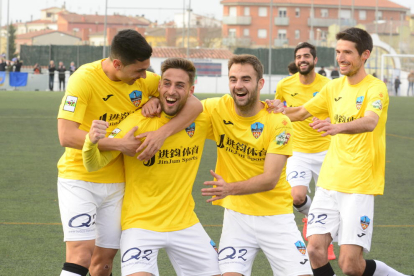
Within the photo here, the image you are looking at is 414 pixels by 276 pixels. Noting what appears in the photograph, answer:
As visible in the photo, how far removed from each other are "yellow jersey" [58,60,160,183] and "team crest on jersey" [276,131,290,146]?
3.53 ft

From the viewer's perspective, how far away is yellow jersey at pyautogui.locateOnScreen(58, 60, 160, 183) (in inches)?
191

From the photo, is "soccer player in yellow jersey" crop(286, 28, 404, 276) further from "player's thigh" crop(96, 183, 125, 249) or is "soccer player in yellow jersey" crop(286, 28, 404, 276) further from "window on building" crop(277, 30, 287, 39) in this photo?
"window on building" crop(277, 30, 287, 39)

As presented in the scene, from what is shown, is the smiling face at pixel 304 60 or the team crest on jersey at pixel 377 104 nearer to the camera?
the team crest on jersey at pixel 377 104

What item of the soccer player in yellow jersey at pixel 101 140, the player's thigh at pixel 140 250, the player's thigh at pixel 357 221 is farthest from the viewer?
the player's thigh at pixel 357 221

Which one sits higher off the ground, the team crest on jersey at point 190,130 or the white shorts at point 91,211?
the team crest on jersey at point 190,130

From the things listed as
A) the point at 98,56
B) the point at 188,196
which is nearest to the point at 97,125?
the point at 188,196

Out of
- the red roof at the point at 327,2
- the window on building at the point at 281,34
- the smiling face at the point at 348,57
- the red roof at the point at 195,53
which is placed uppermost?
the red roof at the point at 327,2

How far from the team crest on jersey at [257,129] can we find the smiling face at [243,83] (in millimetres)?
193

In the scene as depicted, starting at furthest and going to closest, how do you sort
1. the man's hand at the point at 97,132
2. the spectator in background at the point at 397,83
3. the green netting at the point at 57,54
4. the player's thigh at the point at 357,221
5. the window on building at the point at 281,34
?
1. the window on building at the point at 281,34
2. the green netting at the point at 57,54
3. the spectator in background at the point at 397,83
4. the player's thigh at the point at 357,221
5. the man's hand at the point at 97,132

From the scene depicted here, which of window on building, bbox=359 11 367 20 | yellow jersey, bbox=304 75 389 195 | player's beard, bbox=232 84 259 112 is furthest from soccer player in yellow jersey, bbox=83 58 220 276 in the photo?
window on building, bbox=359 11 367 20

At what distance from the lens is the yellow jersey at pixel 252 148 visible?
4.90 m

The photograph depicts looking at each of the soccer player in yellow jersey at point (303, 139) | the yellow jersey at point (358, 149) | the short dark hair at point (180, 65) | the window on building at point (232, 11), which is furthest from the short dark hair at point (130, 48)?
the window on building at point (232, 11)

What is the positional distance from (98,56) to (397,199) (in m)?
38.1

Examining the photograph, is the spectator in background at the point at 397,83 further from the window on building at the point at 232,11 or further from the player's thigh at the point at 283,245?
the window on building at the point at 232,11
